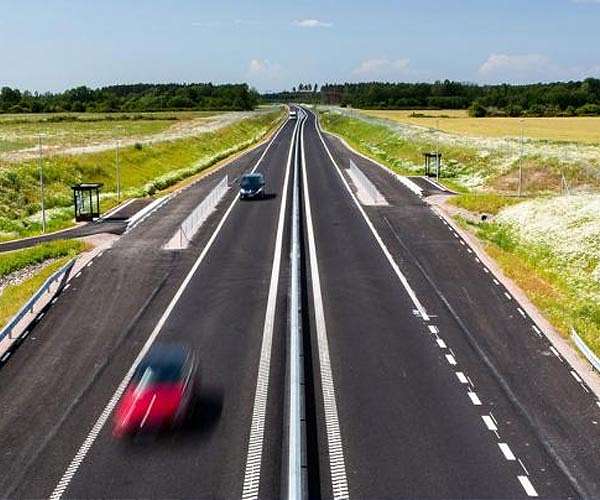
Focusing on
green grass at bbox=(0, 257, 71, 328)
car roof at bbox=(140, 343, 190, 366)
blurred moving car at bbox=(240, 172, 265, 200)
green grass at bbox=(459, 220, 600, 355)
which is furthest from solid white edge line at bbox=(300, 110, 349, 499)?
blurred moving car at bbox=(240, 172, 265, 200)


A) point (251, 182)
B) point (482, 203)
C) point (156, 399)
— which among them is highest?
point (156, 399)

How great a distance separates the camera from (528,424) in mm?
16500

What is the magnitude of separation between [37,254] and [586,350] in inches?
1025

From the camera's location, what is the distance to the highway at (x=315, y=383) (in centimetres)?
1426

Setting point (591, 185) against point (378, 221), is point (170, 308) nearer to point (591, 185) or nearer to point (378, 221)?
point (378, 221)

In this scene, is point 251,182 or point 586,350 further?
point 251,182

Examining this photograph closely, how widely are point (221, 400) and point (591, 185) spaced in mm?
49160

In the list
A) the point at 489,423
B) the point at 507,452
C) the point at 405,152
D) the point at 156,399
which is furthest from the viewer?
the point at 405,152

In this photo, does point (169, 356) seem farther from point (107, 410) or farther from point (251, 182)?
point (251, 182)

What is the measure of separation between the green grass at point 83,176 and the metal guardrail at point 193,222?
24.8 feet

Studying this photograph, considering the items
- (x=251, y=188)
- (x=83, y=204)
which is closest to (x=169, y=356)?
(x=83, y=204)

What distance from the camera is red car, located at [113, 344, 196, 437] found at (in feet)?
51.6

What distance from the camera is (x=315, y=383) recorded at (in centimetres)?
1891

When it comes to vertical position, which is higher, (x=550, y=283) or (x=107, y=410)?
(x=550, y=283)
